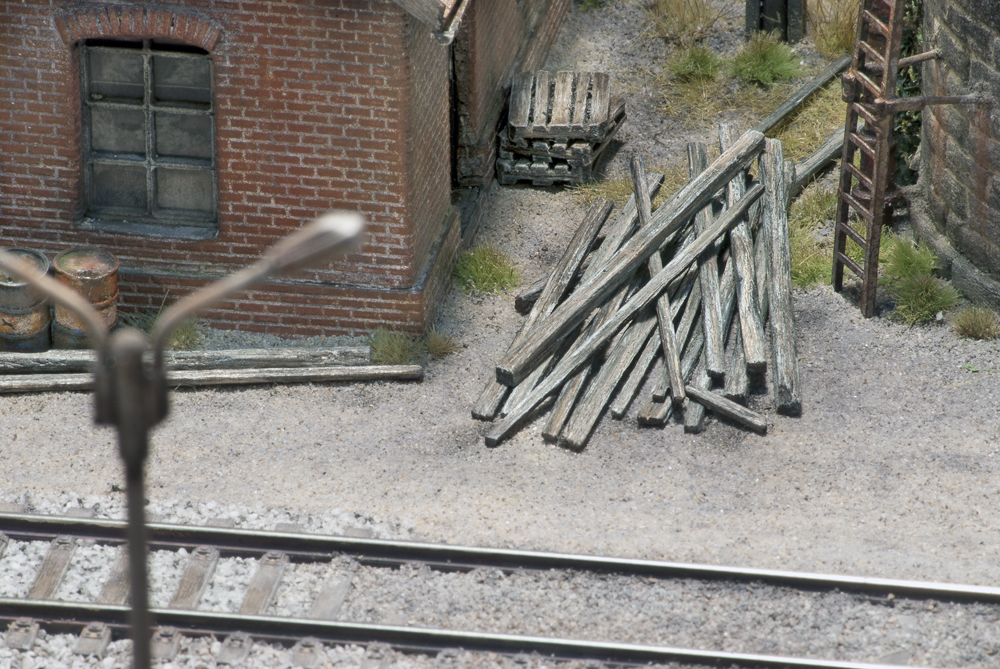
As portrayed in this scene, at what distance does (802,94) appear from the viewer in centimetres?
1384

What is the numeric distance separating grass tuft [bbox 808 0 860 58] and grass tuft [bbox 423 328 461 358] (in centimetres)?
730

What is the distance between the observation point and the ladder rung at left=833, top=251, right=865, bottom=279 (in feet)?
35.5

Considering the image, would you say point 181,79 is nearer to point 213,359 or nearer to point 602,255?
point 213,359

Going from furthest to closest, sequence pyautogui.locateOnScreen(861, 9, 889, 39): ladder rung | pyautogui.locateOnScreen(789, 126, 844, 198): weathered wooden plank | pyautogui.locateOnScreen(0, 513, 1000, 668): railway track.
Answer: pyautogui.locateOnScreen(789, 126, 844, 198): weathered wooden plank
pyautogui.locateOnScreen(861, 9, 889, 39): ladder rung
pyautogui.locateOnScreen(0, 513, 1000, 668): railway track

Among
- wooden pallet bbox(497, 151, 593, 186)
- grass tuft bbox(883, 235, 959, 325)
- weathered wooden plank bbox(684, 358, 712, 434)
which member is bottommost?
weathered wooden plank bbox(684, 358, 712, 434)

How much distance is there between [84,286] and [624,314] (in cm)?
456

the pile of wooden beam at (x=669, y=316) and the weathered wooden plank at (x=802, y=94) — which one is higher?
the weathered wooden plank at (x=802, y=94)

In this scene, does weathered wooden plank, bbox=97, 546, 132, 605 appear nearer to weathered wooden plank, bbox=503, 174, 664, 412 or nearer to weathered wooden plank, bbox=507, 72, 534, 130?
weathered wooden plank, bbox=503, 174, 664, 412

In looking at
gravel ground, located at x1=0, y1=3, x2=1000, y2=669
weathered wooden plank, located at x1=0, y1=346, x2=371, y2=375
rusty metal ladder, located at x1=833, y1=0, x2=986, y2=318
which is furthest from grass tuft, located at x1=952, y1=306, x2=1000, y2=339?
weathered wooden plank, located at x1=0, y1=346, x2=371, y2=375

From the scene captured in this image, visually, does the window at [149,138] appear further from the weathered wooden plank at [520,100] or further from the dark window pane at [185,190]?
the weathered wooden plank at [520,100]

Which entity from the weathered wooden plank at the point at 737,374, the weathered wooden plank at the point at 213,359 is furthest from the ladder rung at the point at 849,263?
the weathered wooden plank at the point at 213,359

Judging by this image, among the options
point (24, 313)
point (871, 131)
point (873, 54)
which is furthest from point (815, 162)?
point (24, 313)

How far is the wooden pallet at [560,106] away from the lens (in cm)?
1254

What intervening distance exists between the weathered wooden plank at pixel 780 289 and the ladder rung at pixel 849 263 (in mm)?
458
